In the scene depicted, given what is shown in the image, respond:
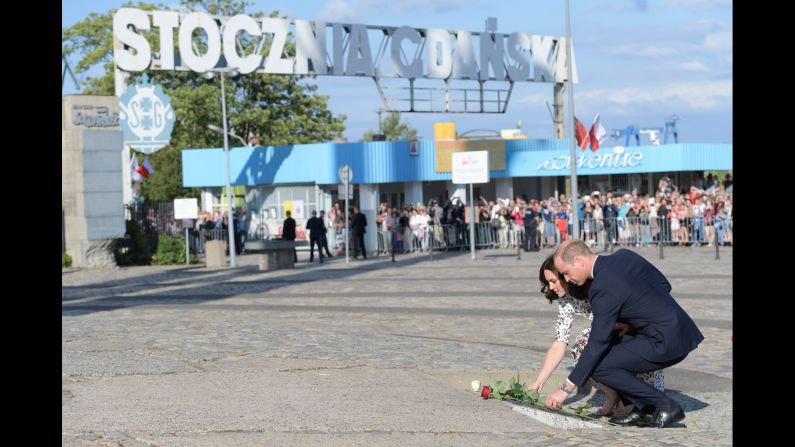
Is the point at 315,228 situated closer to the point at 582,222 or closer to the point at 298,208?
the point at 582,222

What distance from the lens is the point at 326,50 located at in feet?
165

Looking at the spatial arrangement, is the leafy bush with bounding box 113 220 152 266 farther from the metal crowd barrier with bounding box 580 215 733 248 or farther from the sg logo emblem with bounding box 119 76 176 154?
the metal crowd barrier with bounding box 580 215 733 248

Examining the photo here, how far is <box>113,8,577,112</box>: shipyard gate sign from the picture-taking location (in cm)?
4656

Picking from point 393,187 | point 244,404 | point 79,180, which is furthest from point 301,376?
point 393,187

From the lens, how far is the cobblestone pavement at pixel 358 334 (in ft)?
23.2

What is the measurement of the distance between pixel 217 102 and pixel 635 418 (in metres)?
55.3

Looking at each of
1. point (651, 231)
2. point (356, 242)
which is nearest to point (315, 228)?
point (356, 242)

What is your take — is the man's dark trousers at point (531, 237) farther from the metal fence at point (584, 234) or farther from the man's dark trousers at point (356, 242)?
the man's dark trousers at point (356, 242)

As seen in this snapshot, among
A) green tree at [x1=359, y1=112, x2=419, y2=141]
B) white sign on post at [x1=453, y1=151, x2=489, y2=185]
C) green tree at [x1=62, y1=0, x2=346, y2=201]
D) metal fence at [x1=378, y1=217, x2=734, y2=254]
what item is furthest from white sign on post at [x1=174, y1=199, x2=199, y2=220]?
green tree at [x1=359, y1=112, x2=419, y2=141]

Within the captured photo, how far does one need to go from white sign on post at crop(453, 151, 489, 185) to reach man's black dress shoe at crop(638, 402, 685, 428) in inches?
1011

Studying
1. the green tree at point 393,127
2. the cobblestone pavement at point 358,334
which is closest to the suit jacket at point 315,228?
the cobblestone pavement at point 358,334

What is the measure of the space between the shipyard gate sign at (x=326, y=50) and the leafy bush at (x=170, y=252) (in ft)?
33.6

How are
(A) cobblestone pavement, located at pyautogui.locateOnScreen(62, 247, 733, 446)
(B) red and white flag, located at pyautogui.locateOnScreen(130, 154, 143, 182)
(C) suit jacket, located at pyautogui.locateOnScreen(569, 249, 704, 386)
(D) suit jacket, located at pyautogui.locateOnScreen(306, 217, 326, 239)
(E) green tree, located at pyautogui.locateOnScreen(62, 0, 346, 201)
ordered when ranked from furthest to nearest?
(E) green tree, located at pyautogui.locateOnScreen(62, 0, 346, 201), (B) red and white flag, located at pyautogui.locateOnScreen(130, 154, 143, 182), (D) suit jacket, located at pyautogui.locateOnScreen(306, 217, 326, 239), (C) suit jacket, located at pyautogui.locateOnScreen(569, 249, 704, 386), (A) cobblestone pavement, located at pyautogui.locateOnScreen(62, 247, 733, 446)
